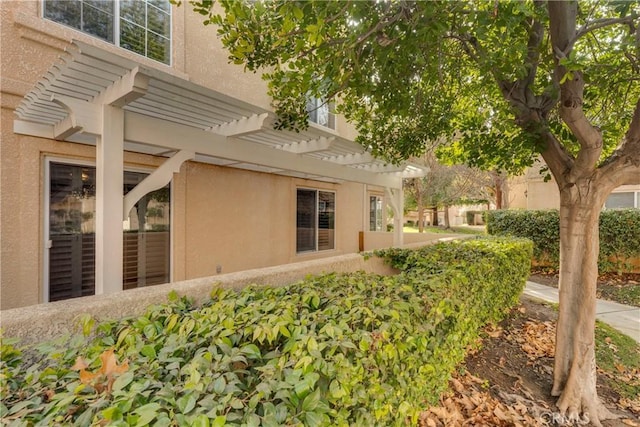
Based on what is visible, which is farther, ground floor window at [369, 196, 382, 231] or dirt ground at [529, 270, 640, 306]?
ground floor window at [369, 196, 382, 231]

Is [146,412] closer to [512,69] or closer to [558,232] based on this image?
[512,69]

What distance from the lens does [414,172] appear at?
9992mm

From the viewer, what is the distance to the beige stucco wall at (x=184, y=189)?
446 centimetres

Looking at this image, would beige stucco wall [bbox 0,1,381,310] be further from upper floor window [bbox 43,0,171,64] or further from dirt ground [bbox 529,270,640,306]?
dirt ground [bbox 529,270,640,306]

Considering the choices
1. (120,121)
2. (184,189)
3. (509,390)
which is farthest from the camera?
(184,189)

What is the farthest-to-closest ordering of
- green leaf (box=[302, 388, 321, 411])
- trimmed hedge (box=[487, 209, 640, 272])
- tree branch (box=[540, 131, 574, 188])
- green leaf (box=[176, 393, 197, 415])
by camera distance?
trimmed hedge (box=[487, 209, 640, 272]), tree branch (box=[540, 131, 574, 188]), green leaf (box=[302, 388, 321, 411]), green leaf (box=[176, 393, 197, 415])

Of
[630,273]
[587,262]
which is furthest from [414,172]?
[630,273]

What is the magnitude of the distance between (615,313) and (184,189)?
32.1 feet

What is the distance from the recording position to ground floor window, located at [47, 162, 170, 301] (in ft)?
16.1

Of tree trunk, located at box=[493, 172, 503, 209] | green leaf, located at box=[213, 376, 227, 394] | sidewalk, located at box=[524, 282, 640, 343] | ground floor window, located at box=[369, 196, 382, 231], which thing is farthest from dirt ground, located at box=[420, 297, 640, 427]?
tree trunk, located at box=[493, 172, 503, 209]

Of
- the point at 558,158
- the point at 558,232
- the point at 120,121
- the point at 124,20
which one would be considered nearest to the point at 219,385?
the point at 120,121

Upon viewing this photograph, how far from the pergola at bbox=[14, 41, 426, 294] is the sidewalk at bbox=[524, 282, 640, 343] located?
22.2 ft

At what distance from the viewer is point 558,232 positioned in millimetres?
10523

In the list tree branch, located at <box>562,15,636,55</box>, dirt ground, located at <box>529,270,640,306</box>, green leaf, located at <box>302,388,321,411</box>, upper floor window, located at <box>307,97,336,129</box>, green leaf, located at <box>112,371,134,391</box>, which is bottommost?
dirt ground, located at <box>529,270,640,306</box>
